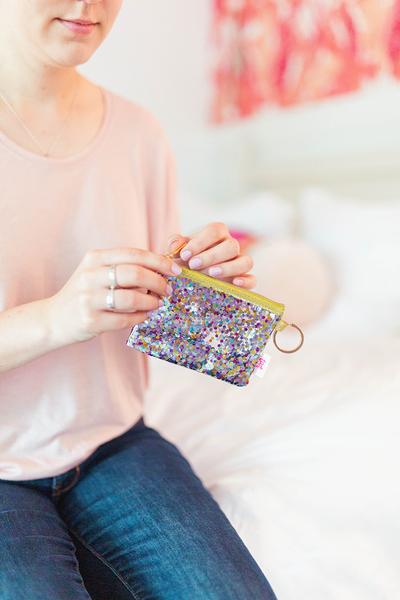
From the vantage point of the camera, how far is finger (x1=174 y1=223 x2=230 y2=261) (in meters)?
0.78

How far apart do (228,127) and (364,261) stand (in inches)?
40.7

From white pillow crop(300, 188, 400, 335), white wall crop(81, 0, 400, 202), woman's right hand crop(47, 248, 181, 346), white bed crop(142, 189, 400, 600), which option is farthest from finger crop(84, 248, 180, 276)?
white wall crop(81, 0, 400, 202)

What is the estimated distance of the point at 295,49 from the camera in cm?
201

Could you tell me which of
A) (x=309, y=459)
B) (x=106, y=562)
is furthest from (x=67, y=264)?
(x=309, y=459)

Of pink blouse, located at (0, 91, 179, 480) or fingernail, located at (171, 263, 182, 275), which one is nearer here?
fingernail, located at (171, 263, 182, 275)

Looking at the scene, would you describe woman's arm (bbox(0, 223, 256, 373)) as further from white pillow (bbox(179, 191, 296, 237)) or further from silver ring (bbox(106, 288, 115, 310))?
white pillow (bbox(179, 191, 296, 237))

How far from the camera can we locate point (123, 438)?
3.19ft

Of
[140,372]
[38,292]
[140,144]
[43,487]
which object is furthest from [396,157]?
[43,487]

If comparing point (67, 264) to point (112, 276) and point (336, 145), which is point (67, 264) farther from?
point (336, 145)

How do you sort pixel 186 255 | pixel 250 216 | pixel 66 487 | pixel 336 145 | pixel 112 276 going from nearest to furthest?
pixel 112 276, pixel 186 255, pixel 66 487, pixel 250 216, pixel 336 145

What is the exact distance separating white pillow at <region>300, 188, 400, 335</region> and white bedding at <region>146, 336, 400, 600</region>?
0.15 metres

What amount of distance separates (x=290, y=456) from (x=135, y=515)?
0.37 meters

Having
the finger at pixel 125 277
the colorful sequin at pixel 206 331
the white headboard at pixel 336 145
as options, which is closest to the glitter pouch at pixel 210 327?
the colorful sequin at pixel 206 331

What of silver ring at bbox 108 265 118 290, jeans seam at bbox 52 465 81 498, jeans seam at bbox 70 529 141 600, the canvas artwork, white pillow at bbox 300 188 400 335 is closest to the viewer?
silver ring at bbox 108 265 118 290
